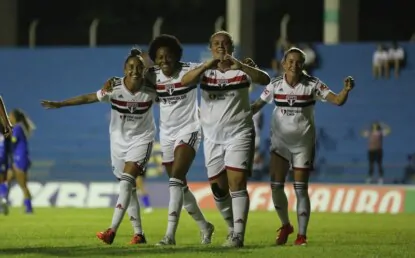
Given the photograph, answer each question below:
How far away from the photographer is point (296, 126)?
45.8 ft

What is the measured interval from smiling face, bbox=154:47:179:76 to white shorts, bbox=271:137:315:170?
162 cm

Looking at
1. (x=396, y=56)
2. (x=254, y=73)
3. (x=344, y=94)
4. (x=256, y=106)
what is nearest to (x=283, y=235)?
(x=256, y=106)

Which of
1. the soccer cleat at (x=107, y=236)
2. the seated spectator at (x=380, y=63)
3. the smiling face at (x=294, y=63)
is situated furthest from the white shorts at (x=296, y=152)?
the seated spectator at (x=380, y=63)

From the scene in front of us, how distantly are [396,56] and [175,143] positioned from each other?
2132 centimetres

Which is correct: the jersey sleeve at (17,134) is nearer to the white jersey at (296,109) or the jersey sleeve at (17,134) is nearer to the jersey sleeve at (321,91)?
the white jersey at (296,109)

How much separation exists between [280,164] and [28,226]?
6648 mm

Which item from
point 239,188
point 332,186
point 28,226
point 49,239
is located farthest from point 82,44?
point 239,188

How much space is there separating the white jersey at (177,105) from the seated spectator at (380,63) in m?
20.8

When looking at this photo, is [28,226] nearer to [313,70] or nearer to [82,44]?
[313,70]

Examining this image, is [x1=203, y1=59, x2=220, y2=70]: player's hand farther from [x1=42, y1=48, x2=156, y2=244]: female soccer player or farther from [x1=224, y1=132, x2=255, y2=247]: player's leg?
[x1=42, y1=48, x2=156, y2=244]: female soccer player

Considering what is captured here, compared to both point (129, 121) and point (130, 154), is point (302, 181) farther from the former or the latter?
point (129, 121)

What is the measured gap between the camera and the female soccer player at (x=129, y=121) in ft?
45.3

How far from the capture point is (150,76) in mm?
13820

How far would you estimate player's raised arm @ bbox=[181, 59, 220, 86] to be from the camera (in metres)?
12.5
